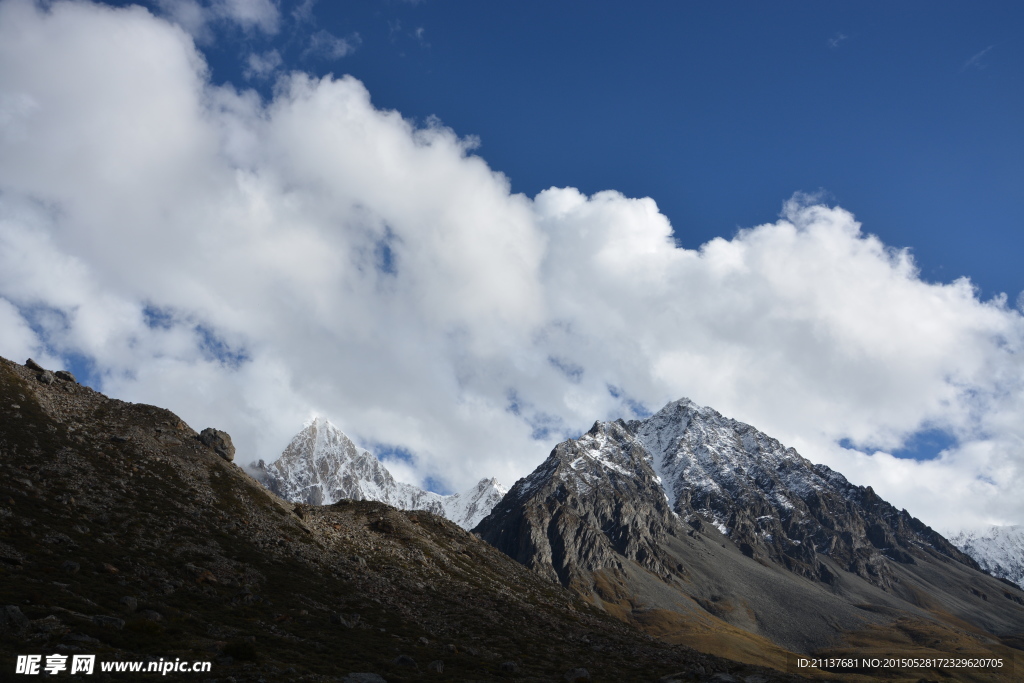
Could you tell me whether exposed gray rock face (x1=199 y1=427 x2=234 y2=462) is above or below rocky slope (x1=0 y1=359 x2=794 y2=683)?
above

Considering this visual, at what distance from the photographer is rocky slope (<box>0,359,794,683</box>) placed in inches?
1665

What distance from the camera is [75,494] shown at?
66750mm

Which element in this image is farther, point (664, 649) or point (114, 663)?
point (664, 649)

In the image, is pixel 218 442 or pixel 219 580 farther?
pixel 218 442

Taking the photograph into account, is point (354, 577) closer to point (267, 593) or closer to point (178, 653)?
point (267, 593)

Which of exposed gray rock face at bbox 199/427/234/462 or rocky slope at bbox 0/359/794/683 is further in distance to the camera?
exposed gray rock face at bbox 199/427/234/462

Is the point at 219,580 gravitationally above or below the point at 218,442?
below

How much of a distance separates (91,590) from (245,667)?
18.1 metres

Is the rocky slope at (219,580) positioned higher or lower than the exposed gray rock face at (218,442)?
lower

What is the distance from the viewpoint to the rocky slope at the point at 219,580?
4228 centimetres

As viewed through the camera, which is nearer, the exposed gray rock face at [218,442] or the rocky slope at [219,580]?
the rocky slope at [219,580]

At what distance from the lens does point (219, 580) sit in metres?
62.9

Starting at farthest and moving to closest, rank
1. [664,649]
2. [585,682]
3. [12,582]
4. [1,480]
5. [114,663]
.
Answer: [664,649] → [1,480] → [585,682] → [12,582] → [114,663]

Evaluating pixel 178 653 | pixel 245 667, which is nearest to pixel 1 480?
pixel 178 653
